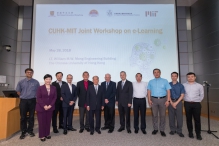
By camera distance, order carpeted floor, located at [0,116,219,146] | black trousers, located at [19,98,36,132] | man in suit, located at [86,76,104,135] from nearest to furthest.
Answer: carpeted floor, located at [0,116,219,146] < black trousers, located at [19,98,36,132] < man in suit, located at [86,76,104,135]

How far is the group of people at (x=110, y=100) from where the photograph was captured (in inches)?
122

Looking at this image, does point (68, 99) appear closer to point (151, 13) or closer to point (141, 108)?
point (141, 108)

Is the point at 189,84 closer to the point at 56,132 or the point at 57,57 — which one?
the point at 56,132

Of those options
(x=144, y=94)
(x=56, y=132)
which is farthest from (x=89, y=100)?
(x=144, y=94)

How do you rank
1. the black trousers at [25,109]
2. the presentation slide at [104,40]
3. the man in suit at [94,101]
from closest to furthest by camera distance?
1. the black trousers at [25,109]
2. the man in suit at [94,101]
3. the presentation slide at [104,40]

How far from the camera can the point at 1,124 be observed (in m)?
3.06

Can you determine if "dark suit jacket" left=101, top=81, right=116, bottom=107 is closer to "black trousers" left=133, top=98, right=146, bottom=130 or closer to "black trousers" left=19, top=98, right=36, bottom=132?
"black trousers" left=133, top=98, right=146, bottom=130

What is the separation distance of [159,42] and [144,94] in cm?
233

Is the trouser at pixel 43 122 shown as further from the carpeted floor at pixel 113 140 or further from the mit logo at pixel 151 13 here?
the mit logo at pixel 151 13

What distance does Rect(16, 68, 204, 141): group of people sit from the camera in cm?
310

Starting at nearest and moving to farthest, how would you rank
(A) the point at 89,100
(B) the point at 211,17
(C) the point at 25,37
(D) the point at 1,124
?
(D) the point at 1,124, (A) the point at 89,100, (B) the point at 211,17, (C) the point at 25,37

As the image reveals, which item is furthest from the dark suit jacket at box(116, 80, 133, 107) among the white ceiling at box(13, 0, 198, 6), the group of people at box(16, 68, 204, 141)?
the white ceiling at box(13, 0, 198, 6)

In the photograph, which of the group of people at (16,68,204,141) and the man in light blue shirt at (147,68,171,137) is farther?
the man in light blue shirt at (147,68,171,137)

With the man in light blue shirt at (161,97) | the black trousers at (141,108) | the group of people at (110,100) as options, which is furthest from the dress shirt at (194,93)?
the black trousers at (141,108)
